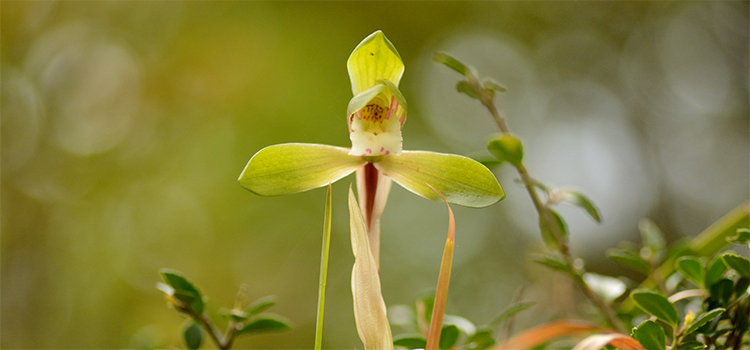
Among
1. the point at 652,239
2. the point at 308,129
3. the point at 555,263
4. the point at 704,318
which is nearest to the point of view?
the point at 704,318

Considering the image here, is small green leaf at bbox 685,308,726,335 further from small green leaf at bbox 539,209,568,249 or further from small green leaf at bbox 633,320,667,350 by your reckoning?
small green leaf at bbox 539,209,568,249

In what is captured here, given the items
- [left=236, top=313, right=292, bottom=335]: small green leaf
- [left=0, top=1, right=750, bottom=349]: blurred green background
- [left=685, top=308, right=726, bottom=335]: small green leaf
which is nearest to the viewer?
[left=685, top=308, right=726, bottom=335]: small green leaf

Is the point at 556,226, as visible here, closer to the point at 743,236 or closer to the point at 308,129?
the point at 743,236

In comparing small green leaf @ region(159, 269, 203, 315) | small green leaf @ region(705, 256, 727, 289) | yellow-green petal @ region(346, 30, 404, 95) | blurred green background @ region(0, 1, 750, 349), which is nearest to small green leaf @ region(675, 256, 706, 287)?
small green leaf @ region(705, 256, 727, 289)

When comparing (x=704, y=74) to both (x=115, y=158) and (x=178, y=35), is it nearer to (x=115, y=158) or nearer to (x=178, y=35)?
(x=178, y=35)

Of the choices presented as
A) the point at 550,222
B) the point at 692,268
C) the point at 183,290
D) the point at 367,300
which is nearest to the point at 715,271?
the point at 692,268

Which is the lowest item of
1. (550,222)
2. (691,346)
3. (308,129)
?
(691,346)
